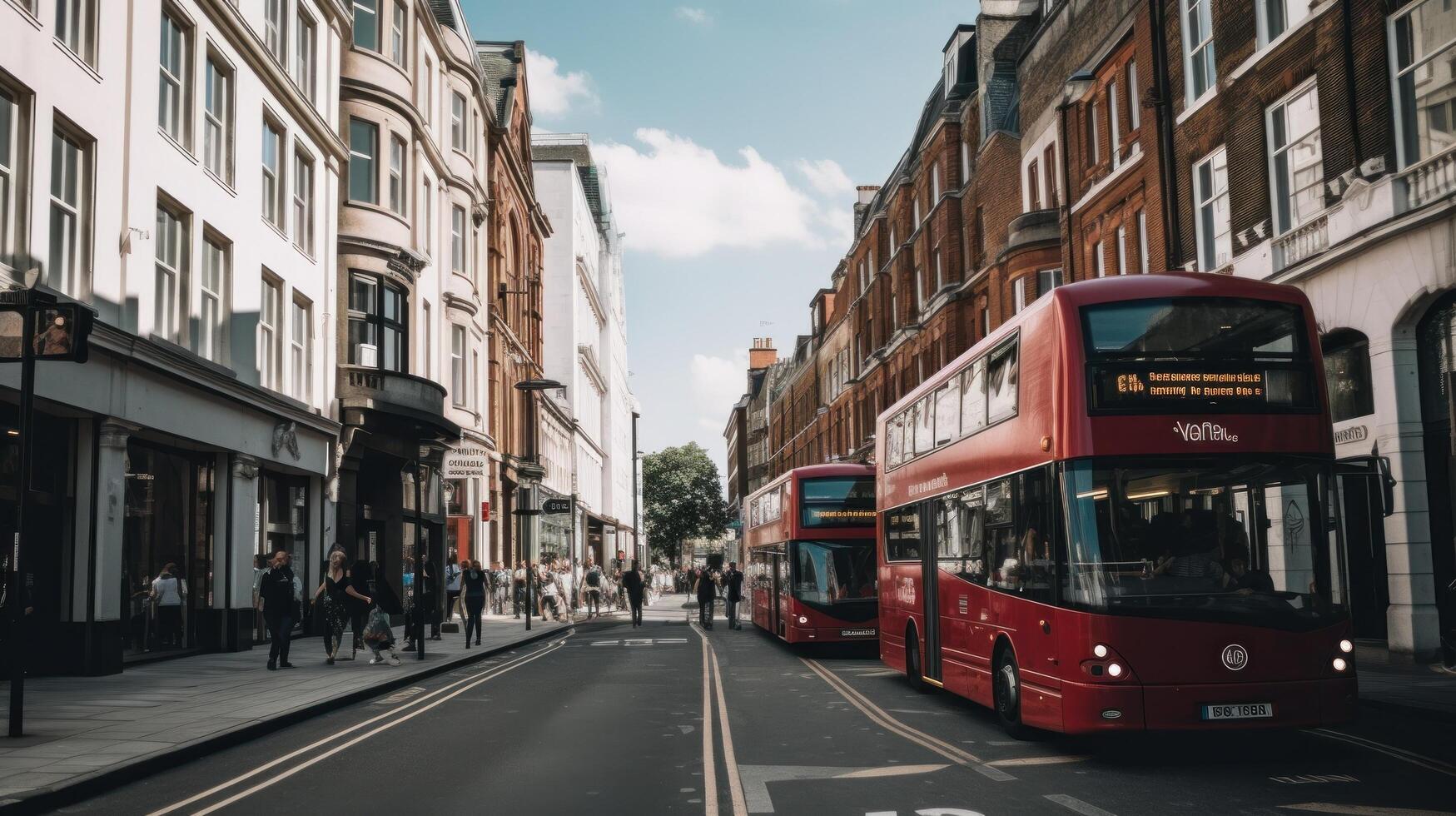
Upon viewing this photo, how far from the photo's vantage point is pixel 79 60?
1694cm

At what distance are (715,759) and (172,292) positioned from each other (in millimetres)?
14060

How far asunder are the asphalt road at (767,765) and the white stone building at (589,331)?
51893 mm

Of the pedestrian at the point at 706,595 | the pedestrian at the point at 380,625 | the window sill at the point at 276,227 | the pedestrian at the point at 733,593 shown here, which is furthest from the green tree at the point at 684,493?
the pedestrian at the point at 380,625

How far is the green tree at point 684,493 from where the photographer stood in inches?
4313

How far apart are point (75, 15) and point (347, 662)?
1003 cm

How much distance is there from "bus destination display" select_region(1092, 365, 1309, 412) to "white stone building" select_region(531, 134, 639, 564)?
184 feet

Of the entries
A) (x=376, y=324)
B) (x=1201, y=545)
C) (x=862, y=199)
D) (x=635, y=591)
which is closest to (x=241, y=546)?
(x=376, y=324)

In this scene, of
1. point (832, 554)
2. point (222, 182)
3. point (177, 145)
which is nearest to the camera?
point (177, 145)

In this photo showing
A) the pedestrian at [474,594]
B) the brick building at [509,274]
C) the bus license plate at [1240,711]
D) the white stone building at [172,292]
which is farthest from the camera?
the brick building at [509,274]

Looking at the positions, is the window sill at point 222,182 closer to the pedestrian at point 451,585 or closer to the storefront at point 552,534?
the pedestrian at point 451,585

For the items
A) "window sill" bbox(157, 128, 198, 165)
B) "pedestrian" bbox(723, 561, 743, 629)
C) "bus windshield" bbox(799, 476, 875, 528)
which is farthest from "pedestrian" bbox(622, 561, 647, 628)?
"window sill" bbox(157, 128, 198, 165)

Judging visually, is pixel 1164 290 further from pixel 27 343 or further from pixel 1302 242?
pixel 1302 242

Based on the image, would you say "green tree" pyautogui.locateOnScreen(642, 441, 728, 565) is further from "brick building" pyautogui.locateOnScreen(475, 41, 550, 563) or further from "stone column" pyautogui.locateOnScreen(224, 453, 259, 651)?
"stone column" pyautogui.locateOnScreen(224, 453, 259, 651)

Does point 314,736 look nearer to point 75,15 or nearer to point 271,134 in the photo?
point 75,15
